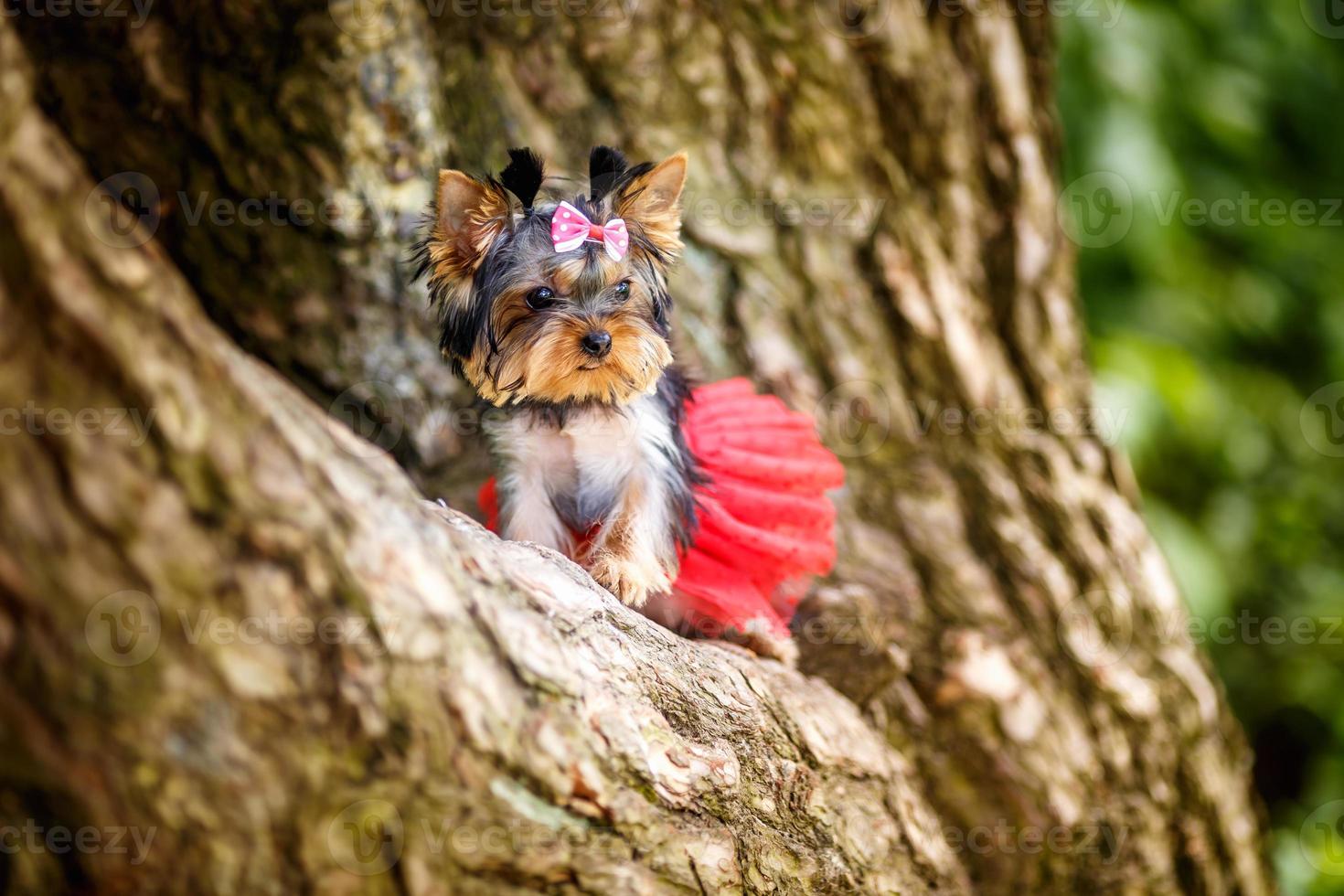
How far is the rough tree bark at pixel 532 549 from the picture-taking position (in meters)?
1.28

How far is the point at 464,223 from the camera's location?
2.41m

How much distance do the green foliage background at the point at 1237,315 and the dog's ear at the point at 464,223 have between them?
2.75 metres

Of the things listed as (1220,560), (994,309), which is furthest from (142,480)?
(1220,560)

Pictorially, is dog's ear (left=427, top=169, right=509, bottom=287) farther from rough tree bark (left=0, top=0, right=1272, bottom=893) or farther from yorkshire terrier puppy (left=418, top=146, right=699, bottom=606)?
rough tree bark (left=0, top=0, right=1272, bottom=893)

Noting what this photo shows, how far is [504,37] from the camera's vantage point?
2.96 m

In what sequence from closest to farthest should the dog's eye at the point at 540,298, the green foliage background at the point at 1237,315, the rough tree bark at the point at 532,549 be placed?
the rough tree bark at the point at 532,549 → the dog's eye at the point at 540,298 → the green foliage background at the point at 1237,315

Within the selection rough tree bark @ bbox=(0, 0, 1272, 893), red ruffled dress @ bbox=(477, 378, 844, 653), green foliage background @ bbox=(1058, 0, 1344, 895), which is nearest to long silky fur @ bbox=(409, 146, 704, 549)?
red ruffled dress @ bbox=(477, 378, 844, 653)

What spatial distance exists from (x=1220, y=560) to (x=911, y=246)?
2.50 m

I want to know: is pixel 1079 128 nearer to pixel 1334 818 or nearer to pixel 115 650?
pixel 1334 818

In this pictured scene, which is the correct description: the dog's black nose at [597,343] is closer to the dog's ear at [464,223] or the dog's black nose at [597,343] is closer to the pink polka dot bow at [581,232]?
the pink polka dot bow at [581,232]

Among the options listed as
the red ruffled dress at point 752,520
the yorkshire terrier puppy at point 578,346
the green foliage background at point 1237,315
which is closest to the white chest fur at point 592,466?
the yorkshire terrier puppy at point 578,346

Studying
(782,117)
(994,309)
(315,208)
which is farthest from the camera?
(994,309)

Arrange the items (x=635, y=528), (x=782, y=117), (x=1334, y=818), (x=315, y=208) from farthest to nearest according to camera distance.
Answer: (x=1334, y=818), (x=782, y=117), (x=315, y=208), (x=635, y=528)

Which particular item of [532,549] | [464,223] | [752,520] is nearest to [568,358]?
[464,223]
